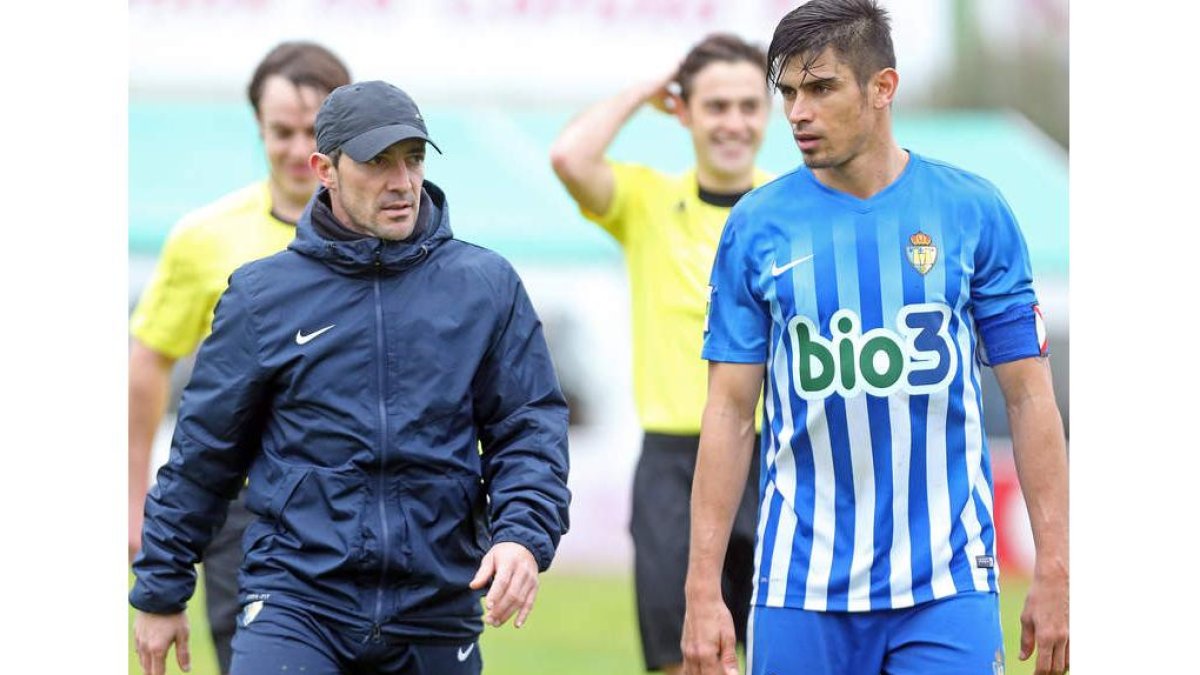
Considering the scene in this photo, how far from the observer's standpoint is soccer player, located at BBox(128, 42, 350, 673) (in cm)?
638

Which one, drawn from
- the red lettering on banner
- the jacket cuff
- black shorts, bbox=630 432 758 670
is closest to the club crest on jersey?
the jacket cuff

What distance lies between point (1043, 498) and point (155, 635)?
220 cm

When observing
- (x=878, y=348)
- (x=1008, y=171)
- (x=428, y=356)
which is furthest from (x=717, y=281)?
(x=1008, y=171)

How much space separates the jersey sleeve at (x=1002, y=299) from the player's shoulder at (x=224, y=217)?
2708 millimetres

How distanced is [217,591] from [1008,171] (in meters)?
12.2

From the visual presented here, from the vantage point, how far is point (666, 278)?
6.81 metres

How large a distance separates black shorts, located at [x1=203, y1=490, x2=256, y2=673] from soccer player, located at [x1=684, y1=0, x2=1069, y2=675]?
219 centimetres

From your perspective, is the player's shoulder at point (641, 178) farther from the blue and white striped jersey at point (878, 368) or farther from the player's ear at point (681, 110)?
the blue and white striped jersey at point (878, 368)

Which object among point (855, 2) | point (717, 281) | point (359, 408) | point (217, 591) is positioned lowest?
point (217, 591)

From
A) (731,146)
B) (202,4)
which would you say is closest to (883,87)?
(731,146)

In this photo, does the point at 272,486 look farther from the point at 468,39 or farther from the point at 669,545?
the point at 468,39

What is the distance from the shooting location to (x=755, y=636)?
15.5 ft

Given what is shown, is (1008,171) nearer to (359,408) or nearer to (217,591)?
(217,591)
